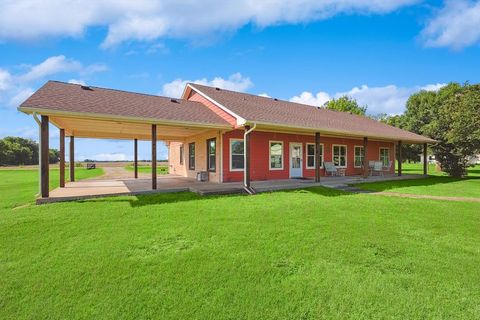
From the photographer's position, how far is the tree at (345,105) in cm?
4012

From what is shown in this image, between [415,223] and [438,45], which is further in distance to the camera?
[438,45]

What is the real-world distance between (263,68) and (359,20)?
6163 mm

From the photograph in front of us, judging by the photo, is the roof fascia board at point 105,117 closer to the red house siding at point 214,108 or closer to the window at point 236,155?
the red house siding at point 214,108

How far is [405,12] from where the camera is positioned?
12.2m

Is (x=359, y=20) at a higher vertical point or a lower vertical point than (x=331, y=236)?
higher

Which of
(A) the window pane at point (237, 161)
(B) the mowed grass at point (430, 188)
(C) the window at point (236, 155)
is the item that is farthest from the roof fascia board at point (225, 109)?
(B) the mowed grass at point (430, 188)

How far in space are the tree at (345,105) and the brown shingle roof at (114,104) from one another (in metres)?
31.7

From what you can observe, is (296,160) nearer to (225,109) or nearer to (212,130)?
(212,130)

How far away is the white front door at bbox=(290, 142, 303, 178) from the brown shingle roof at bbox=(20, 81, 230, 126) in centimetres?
486

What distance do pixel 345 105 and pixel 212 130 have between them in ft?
107

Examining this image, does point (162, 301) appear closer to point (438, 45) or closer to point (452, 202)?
point (452, 202)

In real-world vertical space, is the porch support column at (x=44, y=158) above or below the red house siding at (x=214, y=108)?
below

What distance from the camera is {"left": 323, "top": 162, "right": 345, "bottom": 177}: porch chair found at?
15.8m

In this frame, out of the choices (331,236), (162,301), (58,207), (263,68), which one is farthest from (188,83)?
(162,301)
